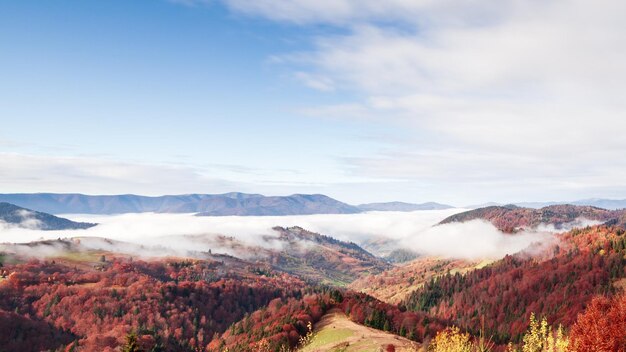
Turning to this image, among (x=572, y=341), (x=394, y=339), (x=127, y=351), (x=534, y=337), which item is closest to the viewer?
(x=534, y=337)

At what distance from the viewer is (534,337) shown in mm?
61031

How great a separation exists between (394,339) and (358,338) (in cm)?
1310

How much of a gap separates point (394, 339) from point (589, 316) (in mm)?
91877

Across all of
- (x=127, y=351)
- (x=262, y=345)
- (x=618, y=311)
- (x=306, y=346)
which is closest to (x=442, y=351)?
(x=618, y=311)

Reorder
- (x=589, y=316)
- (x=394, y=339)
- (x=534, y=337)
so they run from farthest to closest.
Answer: (x=394, y=339)
(x=589, y=316)
(x=534, y=337)

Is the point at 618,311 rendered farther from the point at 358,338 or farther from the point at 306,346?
the point at 306,346

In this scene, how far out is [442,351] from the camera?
172ft

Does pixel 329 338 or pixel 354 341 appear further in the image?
pixel 329 338

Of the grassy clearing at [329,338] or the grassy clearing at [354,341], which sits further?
the grassy clearing at [329,338]

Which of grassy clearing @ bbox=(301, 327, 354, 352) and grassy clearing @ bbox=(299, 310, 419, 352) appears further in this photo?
grassy clearing @ bbox=(301, 327, 354, 352)

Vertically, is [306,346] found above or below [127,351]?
below

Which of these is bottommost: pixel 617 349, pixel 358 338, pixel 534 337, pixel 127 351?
pixel 358 338

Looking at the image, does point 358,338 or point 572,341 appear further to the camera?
point 358,338

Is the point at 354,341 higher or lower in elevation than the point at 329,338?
higher
